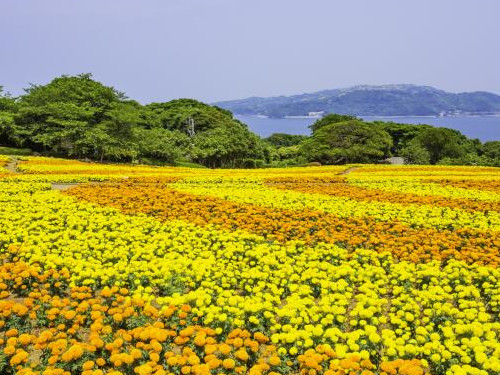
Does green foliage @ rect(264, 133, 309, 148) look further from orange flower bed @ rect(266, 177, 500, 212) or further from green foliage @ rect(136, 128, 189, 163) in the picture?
orange flower bed @ rect(266, 177, 500, 212)

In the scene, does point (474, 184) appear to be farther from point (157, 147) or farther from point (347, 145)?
point (347, 145)

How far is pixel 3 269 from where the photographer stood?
29.2ft

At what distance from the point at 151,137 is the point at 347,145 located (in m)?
26.5

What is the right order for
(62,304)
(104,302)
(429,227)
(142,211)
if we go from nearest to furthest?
1. (62,304)
2. (104,302)
3. (429,227)
4. (142,211)

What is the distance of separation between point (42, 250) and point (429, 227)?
1091 centimetres

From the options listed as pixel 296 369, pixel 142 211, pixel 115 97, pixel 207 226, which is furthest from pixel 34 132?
pixel 296 369

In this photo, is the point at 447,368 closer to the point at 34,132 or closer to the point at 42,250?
the point at 42,250

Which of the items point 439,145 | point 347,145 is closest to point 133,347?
point 347,145

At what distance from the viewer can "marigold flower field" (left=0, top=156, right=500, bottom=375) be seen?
5.99 m

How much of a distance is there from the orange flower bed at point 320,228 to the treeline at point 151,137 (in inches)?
1038

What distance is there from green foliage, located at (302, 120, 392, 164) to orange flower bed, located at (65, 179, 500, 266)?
143 feet

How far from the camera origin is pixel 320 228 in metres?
13.3

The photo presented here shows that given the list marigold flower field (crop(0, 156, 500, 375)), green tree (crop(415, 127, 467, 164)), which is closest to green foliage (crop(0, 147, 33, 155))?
marigold flower field (crop(0, 156, 500, 375))

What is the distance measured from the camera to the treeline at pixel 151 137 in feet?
139
